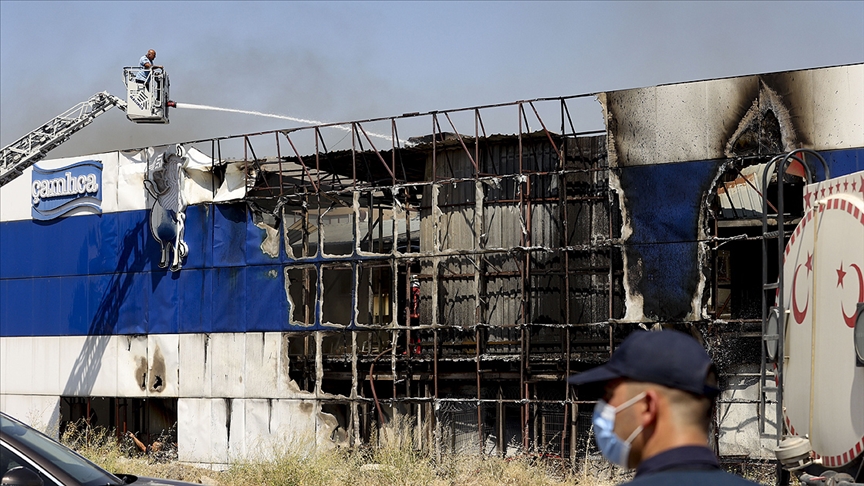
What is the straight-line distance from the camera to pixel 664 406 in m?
3.19

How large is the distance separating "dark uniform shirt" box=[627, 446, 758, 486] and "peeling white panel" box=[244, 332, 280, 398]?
2173 centimetres

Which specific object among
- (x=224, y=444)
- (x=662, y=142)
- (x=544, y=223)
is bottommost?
(x=224, y=444)

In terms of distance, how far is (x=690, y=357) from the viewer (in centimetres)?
315

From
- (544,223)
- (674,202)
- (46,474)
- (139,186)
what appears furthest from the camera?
(139,186)

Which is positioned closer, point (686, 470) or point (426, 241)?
point (686, 470)

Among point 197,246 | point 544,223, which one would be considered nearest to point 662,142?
point 544,223

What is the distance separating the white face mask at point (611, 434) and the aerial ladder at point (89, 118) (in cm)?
2415

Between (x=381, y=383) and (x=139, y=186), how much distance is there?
831 cm

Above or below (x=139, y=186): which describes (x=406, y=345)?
below

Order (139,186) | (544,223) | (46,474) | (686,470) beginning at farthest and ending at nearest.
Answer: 1. (139,186)
2. (544,223)
3. (46,474)
4. (686,470)

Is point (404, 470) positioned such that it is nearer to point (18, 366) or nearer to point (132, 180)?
point (132, 180)

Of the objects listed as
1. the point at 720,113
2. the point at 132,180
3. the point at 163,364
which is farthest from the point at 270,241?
the point at 720,113

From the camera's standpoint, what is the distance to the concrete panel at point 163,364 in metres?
26.0

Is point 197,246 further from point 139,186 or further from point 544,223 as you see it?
point 544,223
